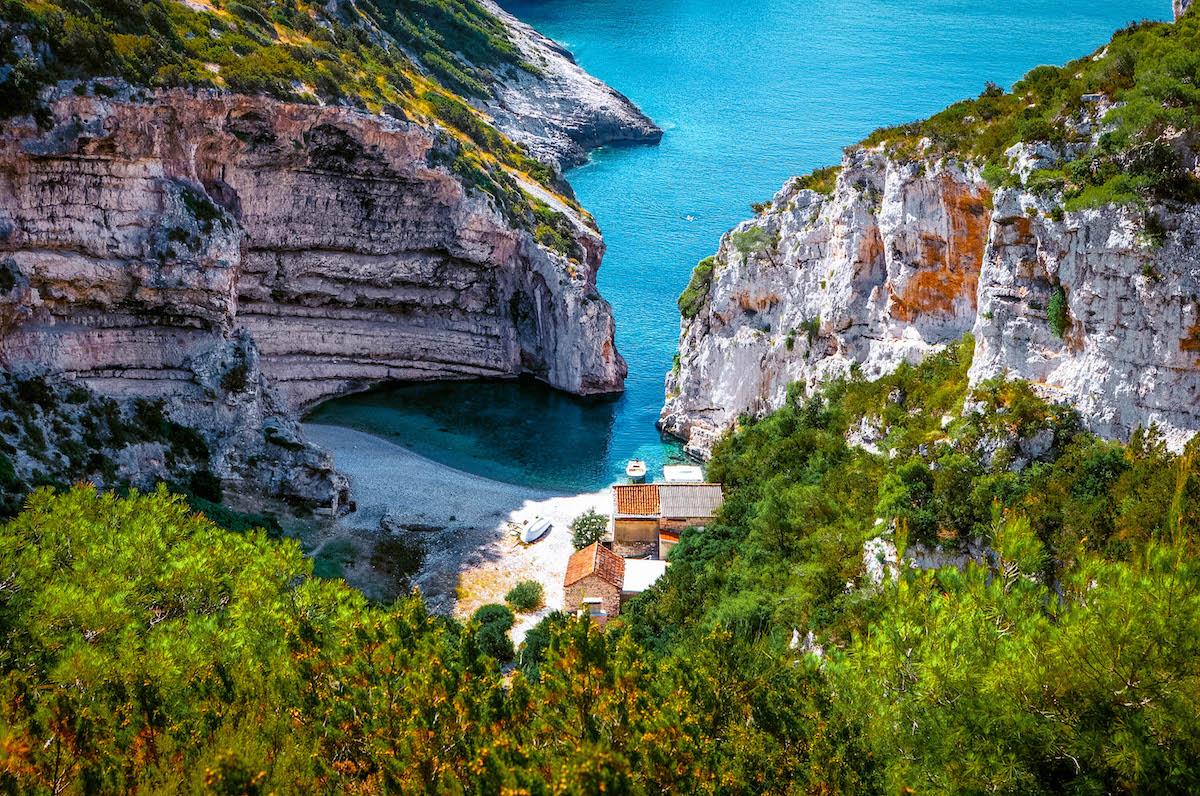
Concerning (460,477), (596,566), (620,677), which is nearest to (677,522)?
(596,566)

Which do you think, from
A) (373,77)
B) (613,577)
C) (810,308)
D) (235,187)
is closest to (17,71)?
(235,187)

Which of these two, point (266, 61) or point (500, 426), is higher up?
point (266, 61)

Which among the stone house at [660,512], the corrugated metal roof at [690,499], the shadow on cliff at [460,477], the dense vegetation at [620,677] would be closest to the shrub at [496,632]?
the shadow on cliff at [460,477]

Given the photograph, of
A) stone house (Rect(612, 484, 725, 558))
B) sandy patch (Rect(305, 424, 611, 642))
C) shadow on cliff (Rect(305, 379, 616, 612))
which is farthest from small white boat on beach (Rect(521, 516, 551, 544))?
stone house (Rect(612, 484, 725, 558))

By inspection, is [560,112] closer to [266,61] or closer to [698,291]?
[698,291]

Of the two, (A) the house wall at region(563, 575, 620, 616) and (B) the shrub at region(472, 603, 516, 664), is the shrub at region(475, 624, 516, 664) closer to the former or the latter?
(B) the shrub at region(472, 603, 516, 664)

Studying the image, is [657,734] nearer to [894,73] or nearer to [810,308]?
[810,308]

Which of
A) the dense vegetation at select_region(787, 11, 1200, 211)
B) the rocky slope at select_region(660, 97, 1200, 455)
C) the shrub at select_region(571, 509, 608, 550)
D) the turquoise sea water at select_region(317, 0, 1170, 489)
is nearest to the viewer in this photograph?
the rocky slope at select_region(660, 97, 1200, 455)
